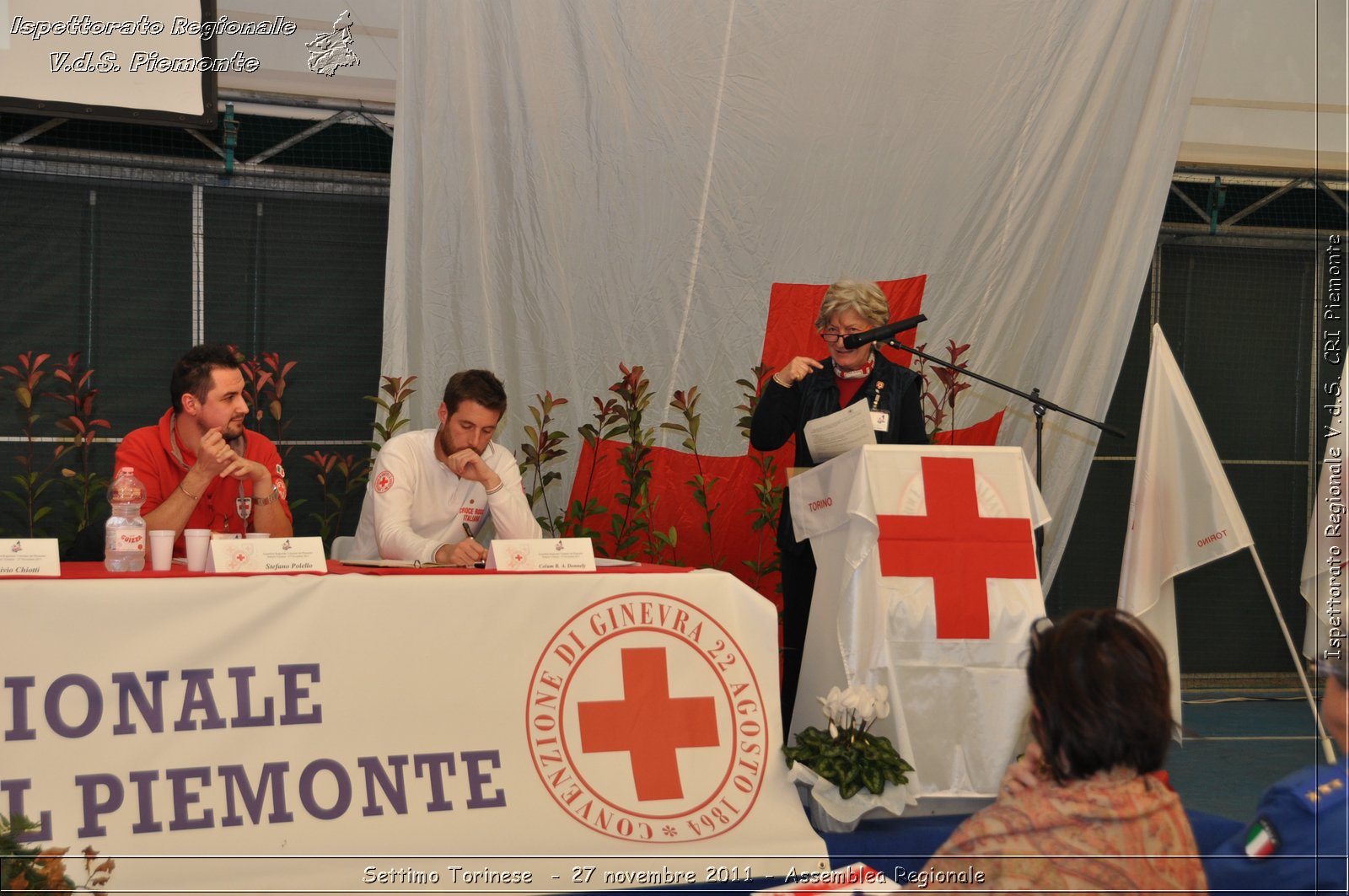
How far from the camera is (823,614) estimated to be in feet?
8.91

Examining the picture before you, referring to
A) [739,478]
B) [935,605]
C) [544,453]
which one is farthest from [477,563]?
[739,478]

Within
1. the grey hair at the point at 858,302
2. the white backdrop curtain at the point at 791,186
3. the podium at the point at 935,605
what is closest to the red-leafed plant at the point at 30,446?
the white backdrop curtain at the point at 791,186

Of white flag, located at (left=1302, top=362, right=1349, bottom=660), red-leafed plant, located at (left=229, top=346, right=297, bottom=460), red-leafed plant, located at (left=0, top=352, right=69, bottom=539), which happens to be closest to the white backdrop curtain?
red-leafed plant, located at (left=229, top=346, right=297, bottom=460)

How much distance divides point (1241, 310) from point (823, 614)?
4.07 metres

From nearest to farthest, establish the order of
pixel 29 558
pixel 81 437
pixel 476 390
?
pixel 29 558 → pixel 476 390 → pixel 81 437

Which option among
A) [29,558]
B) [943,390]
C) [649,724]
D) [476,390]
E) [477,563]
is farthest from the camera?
[943,390]

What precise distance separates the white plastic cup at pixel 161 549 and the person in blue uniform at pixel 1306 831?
1.89 meters

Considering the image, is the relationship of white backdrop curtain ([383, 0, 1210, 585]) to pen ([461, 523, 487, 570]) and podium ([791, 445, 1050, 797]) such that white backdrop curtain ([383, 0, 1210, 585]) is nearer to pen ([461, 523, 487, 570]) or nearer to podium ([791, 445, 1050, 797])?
pen ([461, 523, 487, 570])

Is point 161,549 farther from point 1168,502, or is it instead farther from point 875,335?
point 1168,502

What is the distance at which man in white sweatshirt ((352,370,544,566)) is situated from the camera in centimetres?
281

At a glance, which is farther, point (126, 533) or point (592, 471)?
point (592, 471)

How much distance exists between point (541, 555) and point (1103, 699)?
1.44m

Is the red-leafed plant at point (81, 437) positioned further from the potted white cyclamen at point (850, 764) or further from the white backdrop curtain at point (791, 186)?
the potted white cyclamen at point (850, 764)

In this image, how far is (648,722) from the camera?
228cm
